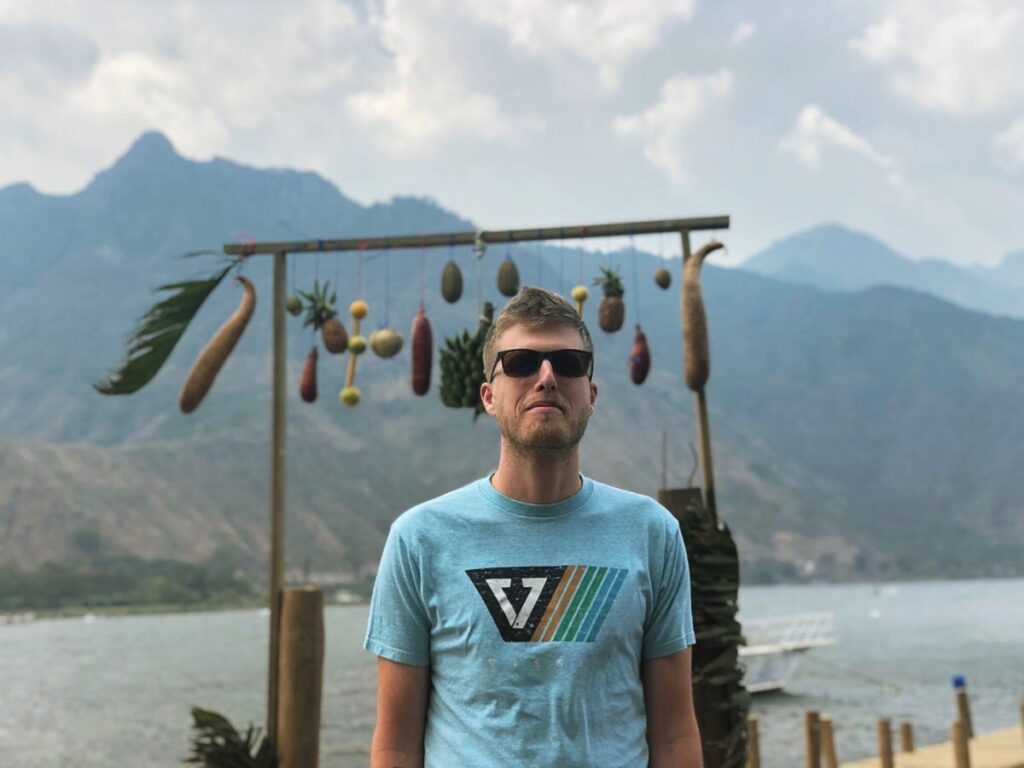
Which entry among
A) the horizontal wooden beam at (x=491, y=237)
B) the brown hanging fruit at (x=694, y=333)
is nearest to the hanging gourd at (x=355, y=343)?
the horizontal wooden beam at (x=491, y=237)

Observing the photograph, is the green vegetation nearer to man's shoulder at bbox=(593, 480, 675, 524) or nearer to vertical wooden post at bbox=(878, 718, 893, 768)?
vertical wooden post at bbox=(878, 718, 893, 768)

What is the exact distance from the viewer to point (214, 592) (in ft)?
373

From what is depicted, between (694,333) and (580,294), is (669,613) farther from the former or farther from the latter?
(580,294)

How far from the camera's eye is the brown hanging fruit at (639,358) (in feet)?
19.1

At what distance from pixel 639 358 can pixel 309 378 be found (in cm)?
183

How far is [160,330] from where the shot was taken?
5820 mm

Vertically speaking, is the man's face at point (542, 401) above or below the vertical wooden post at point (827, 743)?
above

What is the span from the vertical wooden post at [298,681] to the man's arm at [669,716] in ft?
12.5

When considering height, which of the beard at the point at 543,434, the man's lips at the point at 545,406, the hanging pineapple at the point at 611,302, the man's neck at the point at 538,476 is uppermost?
the hanging pineapple at the point at 611,302

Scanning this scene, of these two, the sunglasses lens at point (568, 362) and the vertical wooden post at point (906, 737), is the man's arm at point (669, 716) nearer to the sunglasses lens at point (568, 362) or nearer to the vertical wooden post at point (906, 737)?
the sunglasses lens at point (568, 362)

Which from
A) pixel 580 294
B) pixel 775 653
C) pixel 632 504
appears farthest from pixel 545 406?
pixel 775 653

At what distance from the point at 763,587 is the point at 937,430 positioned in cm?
4419

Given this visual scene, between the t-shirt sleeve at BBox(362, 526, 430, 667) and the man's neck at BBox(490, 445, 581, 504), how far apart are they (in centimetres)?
19

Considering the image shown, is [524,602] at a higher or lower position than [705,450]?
lower
